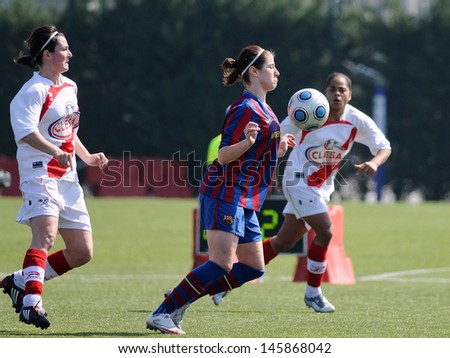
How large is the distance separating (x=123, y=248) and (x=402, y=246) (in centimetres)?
468

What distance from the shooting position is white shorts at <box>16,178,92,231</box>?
7.73 metres

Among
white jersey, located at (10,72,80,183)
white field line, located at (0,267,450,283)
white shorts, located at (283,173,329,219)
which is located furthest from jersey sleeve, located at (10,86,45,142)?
white field line, located at (0,267,450,283)

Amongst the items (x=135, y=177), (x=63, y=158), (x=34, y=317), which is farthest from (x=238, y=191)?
(x=135, y=177)

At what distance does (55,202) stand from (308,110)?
2141 millimetres

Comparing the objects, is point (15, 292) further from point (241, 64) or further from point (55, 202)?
point (241, 64)

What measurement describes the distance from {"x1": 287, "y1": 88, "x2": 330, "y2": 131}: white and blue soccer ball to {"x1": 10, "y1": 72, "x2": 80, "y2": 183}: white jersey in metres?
1.78

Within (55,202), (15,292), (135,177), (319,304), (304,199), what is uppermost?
(55,202)

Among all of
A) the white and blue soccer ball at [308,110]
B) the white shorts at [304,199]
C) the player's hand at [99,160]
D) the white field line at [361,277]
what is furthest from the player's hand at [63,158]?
the white field line at [361,277]

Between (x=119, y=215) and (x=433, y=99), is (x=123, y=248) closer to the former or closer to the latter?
(x=119, y=215)

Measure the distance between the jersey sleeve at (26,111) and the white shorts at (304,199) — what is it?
290cm

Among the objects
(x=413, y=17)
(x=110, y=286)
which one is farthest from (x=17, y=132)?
(x=413, y=17)

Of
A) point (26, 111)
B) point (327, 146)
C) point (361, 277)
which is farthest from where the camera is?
point (361, 277)

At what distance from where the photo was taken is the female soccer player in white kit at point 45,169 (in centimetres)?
761

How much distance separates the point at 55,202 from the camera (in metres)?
7.79
